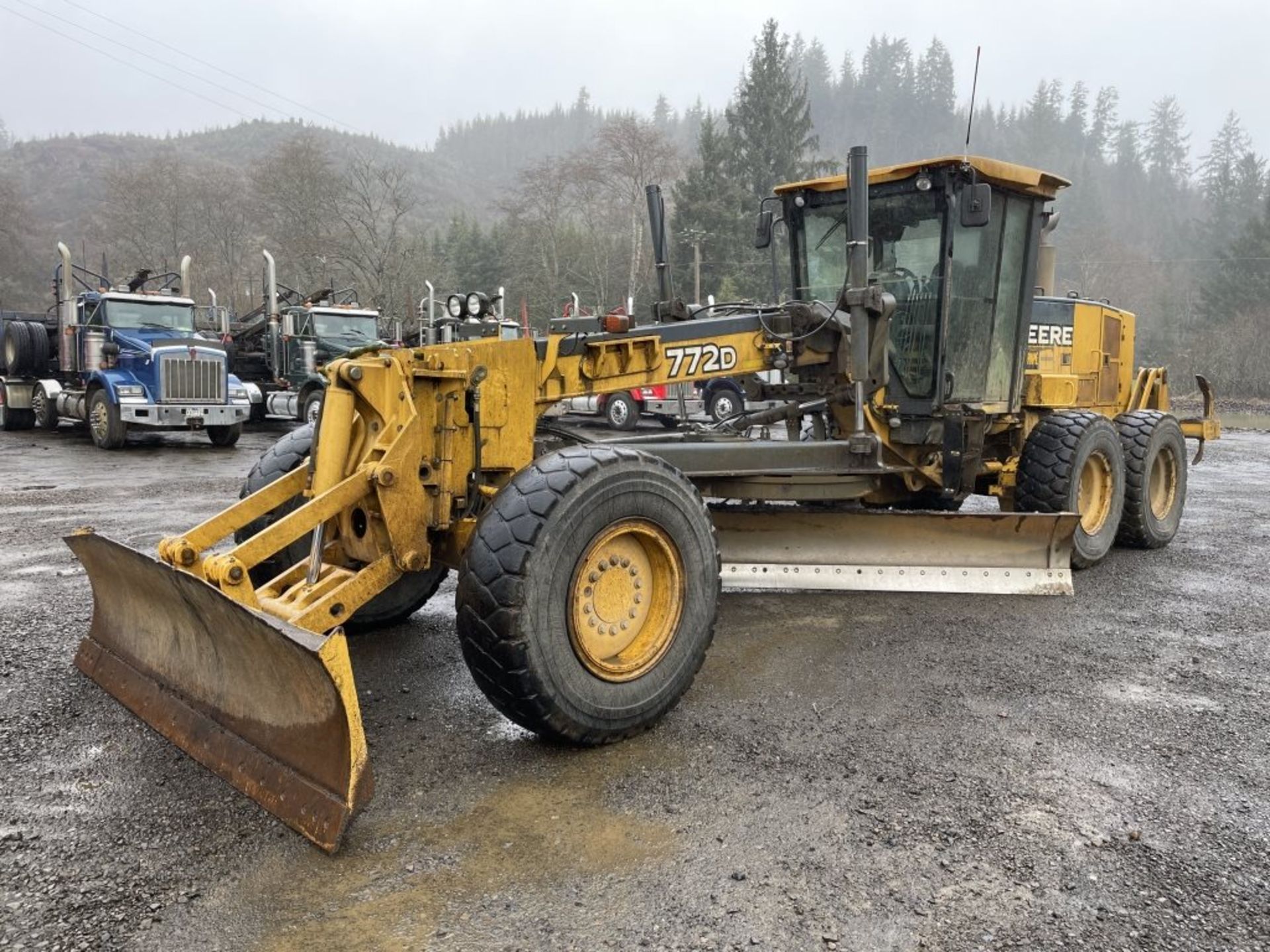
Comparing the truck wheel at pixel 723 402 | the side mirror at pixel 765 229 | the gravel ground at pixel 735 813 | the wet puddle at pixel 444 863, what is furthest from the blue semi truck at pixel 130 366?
the wet puddle at pixel 444 863

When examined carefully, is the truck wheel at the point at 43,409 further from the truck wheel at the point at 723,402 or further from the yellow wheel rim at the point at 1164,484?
the yellow wheel rim at the point at 1164,484

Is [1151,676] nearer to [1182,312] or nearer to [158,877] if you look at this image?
[158,877]

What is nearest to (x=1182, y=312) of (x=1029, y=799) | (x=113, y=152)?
(x=1029, y=799)

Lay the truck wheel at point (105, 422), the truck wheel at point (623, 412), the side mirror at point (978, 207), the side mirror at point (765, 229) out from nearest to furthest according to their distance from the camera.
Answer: the side mirror at point (978, 207) → the side mirror at point (765, 229) → the truck wheel at point (105, 422) → the truck wheel at point (623, 412)

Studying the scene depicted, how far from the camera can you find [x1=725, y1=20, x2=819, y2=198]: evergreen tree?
4675 centimetres

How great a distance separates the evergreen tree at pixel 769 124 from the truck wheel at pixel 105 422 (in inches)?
1443

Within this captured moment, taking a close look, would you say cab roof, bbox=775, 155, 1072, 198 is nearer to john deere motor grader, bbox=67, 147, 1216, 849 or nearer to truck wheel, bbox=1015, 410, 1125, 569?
john deere motor grader, bbox=67, 147, 1216, 849

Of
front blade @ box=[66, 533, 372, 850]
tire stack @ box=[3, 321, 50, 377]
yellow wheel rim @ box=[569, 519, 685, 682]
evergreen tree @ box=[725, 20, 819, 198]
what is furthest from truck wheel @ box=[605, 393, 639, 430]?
evergreen tree @ box=[725, 20, 819, 198]

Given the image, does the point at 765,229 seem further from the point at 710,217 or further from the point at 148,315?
the point at 710,217

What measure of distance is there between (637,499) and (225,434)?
13673 millimetres

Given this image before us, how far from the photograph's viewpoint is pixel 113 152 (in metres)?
97.3

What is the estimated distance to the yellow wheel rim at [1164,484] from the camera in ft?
25.2

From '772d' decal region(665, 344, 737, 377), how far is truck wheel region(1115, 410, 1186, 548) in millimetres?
3775

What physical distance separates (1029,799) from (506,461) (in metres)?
2.40
